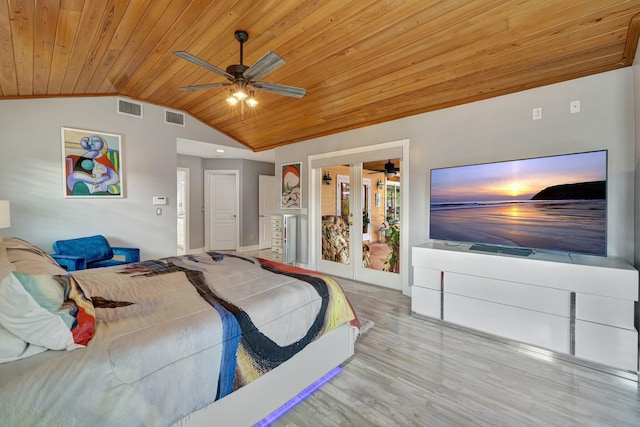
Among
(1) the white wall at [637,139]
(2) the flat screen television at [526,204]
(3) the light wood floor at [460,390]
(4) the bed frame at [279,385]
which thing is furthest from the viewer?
(2) the flat screen television at [526,204]

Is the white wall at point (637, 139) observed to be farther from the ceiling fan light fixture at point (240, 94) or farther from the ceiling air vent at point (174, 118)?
the ceiling air vent at point (174, 118)

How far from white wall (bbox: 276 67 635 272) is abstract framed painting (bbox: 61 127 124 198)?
3.70 m

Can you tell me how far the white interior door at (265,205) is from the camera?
7.34 meters

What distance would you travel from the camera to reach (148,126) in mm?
4301

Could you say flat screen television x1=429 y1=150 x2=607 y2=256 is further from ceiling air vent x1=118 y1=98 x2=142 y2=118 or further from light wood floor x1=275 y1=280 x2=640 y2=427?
ceiling air vent x1=118 y1=98 x2=142 y2=118

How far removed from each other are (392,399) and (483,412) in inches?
21.1

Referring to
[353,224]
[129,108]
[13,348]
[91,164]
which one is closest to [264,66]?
[13,348]

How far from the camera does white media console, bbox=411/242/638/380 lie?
2064 millimetres

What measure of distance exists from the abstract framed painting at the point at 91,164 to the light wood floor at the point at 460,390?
3.90 meters

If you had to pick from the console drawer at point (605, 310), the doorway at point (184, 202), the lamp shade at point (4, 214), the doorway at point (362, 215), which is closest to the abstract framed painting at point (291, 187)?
the doorway at point (362, 215)

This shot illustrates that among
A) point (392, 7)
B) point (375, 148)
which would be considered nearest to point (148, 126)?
point (375, 148)

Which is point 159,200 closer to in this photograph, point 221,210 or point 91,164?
point 91,164

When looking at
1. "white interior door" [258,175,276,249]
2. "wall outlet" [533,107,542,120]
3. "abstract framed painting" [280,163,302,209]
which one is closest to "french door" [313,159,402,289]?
"abstract framed painting" [280,163,302,209]

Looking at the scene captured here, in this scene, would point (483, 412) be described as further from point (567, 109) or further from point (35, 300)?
point (567, 109)
